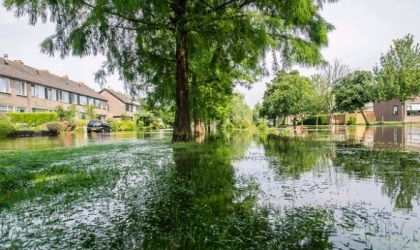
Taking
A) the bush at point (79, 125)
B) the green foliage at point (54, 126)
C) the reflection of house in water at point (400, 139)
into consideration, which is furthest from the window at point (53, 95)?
the reflection of house in water at point (400, 139)

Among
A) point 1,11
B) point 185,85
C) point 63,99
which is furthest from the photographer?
point 63,99

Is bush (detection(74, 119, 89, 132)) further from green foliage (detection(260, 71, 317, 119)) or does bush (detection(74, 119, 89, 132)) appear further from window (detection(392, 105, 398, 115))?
window (detection(392, 105, 398, 115))

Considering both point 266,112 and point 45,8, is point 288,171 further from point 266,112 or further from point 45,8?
point 266,112

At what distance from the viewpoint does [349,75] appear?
47406mm

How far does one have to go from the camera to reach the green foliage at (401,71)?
39.0 meters

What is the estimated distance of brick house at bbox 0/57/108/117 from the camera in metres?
31.9

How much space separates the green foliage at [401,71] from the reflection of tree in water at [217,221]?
42.7 meters

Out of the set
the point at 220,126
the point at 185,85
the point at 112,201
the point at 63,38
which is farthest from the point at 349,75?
the point at 112,201

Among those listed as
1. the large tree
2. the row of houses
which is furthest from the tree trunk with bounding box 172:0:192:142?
the row of houses

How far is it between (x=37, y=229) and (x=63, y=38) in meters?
7.67

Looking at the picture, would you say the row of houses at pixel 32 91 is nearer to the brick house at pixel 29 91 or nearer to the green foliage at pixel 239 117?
the brick house at pixel 29 91

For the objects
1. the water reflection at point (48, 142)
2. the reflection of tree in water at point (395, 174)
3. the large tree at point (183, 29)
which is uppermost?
the large tree at point (183, 29)

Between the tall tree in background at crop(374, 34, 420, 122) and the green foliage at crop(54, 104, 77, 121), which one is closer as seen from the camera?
the green foliage at crop(54, 104, 77, 121)

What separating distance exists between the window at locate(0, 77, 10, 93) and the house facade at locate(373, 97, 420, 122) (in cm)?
5282
